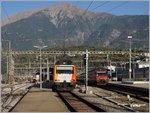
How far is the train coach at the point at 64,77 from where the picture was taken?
40.9m

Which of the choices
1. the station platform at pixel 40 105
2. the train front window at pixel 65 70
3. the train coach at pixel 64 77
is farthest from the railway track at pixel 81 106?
the train front window at pixel 65 70

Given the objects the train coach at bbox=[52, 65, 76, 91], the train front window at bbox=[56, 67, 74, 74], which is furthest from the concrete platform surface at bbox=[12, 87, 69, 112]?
the train front window at bbox=[56, 67, 74, 74]

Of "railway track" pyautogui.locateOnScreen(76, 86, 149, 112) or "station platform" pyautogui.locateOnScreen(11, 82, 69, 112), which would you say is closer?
"railway track" pyautogui.locateOnScreen(76, 86, 149, 112)

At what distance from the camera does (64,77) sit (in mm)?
41031

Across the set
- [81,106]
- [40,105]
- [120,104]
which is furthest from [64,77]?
[120,104]

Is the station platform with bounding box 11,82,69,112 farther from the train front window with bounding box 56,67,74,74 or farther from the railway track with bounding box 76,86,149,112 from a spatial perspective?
the train front window with bounding box 56,67,74,74

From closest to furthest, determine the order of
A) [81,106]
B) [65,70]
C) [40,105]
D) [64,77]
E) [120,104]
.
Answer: [120,104]
[81,106]
[40,105]
[64,77]
[65,70]

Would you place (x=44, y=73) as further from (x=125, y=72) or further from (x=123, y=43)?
(x=123, y=43)

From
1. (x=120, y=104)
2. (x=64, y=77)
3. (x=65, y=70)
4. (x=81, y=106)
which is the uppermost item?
(x=65, y=70)

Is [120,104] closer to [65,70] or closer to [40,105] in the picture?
[40,105]

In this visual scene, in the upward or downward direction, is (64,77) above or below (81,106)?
above

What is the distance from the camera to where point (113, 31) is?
605 ft

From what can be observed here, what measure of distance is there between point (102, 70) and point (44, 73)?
3021 cm

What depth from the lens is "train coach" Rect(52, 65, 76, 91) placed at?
1609 inches
